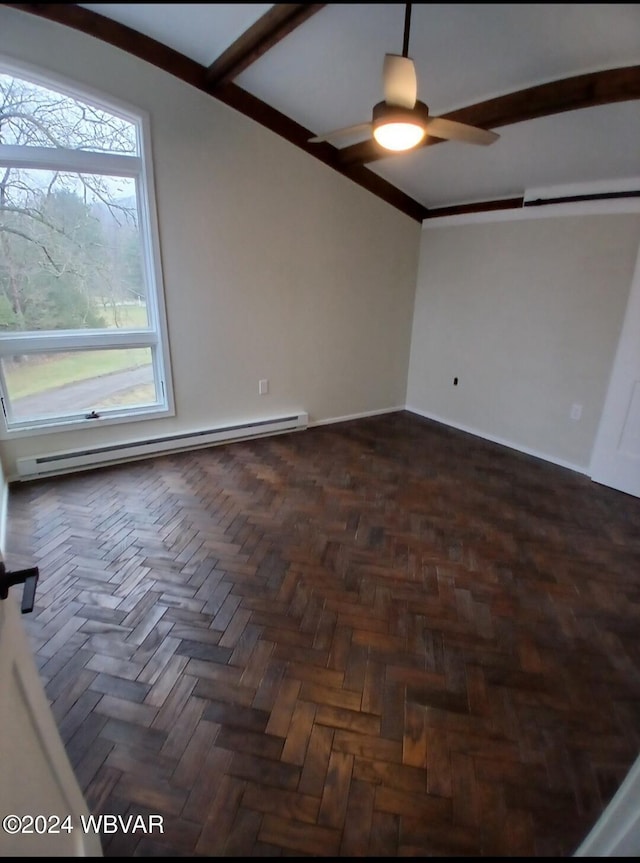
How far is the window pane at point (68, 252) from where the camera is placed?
9.76ft

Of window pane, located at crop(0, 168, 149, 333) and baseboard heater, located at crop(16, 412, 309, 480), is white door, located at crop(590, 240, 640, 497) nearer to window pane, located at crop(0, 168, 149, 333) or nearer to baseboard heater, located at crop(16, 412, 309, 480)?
baseboard heater, located at crop(16, 412, 309, 480)

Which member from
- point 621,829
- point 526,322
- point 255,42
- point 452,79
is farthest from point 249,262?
point 621,829

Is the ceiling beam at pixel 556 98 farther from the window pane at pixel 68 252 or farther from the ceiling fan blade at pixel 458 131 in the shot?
the window pane at pixel 68 252

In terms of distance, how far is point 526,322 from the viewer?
3.95 m

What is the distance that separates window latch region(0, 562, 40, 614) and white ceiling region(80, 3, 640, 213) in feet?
6.41

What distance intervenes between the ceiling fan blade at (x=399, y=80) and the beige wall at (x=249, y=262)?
2.07 meters

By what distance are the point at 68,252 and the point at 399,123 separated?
8.19 ft

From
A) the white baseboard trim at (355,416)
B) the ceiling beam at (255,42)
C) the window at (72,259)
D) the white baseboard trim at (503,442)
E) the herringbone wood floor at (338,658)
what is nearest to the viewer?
the herringbone wood floor at (338,658)

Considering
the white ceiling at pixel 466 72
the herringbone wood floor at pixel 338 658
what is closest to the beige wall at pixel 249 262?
the white ceiling at pixel 466 72

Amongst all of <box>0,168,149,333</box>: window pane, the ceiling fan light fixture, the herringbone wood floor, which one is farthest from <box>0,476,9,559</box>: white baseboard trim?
the ceiling fan light fixture

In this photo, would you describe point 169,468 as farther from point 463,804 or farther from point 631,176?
point 631,176

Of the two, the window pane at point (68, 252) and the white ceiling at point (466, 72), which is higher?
the white ceiling at point (466, 72)

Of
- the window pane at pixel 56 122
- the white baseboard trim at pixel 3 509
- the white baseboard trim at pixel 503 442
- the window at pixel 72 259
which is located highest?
the window pane at pixel 56 122

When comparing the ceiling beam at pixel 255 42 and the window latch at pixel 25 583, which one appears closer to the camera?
the window latch at pixel 25 583
